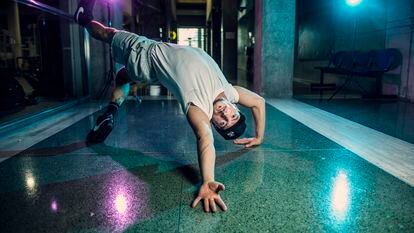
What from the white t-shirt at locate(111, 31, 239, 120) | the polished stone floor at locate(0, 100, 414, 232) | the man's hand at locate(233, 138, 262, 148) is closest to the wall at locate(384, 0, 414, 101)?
the polished stone floor at locate(0, 100, 414, 232)

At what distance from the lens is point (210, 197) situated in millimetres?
1592

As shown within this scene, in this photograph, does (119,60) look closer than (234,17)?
Yes

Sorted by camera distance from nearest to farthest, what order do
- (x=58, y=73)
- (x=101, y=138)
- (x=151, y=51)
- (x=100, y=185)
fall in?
(x=100, y=185) → (x=151, y=51) → (x=101, y=138) → (x=58, y=73)

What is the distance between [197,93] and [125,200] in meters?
0.72

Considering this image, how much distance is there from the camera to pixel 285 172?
209 centimetres

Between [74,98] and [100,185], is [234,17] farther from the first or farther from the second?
[100,185]

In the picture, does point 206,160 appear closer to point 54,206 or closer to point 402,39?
point 54,206

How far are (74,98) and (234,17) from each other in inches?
387

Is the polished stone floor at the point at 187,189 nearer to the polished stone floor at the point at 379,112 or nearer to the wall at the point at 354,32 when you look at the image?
the polished stone floor at the point at 379,112

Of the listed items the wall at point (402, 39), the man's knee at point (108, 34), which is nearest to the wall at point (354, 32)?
the wall at point (402, 39)

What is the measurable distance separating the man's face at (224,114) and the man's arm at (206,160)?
299mm

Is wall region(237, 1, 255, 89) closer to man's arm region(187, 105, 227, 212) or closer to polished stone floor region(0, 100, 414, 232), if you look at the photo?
polished stone floor region(0, 100, 414, 232)

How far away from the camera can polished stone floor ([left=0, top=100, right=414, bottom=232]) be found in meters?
1.42

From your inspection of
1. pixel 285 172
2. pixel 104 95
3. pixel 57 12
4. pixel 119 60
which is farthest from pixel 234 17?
pixel 285 172
